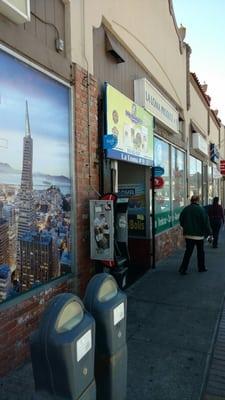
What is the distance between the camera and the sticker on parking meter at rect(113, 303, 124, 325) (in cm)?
249

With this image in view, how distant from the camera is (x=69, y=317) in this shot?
6.77 feet

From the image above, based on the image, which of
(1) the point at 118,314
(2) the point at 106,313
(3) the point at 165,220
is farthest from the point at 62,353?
(3) the point at 165,220

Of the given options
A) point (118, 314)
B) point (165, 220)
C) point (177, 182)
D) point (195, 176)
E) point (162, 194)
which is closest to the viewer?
point (118, 314)

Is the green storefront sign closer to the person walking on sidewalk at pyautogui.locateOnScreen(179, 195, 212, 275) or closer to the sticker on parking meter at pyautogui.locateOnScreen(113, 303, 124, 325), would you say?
the person walking on sidewalk at pyautogui.locateOnScreen(179, 195, 212, 275)

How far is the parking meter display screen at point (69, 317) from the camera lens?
198cm

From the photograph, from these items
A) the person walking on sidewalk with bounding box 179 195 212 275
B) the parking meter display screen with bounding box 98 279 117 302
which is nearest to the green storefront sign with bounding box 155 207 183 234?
the person walking on sidewalk with bounding box 179 195 212 275

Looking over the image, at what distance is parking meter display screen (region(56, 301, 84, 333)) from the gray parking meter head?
29 centimetres

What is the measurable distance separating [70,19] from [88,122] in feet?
4.58

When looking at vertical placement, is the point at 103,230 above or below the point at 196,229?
above

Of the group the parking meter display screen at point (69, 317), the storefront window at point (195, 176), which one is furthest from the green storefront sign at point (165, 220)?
the parking meter display screen at point (69, 317)

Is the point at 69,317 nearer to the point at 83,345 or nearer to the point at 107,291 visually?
the point at 83,345

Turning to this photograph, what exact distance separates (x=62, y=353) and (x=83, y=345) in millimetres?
176

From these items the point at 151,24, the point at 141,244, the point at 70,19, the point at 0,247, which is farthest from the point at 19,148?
the point at 151,24

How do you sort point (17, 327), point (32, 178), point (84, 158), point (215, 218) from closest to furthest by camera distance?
1. point (17, 327)
2. point (32, 178)
3. point (84, 158)
4. point (215, 218)
